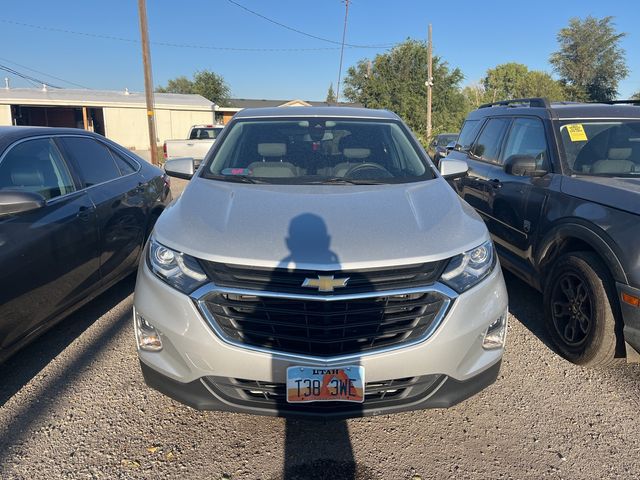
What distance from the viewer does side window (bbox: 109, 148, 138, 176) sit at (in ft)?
15.3

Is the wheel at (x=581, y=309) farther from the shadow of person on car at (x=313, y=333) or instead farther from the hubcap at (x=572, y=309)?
the shadow of person on car at (x=313, y=333)

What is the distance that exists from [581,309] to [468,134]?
3.58 metres

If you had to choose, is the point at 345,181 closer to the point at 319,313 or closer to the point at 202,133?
the point at 319,313

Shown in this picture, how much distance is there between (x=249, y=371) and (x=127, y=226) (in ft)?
8.88

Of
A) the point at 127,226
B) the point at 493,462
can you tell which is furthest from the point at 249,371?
the point at 127,226

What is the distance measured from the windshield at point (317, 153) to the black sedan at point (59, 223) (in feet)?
3.58

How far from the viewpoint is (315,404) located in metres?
2.23

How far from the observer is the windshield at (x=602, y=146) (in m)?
3.92

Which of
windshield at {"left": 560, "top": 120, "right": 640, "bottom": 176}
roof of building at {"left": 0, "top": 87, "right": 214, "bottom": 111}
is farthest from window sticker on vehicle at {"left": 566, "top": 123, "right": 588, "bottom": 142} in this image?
roof of building at {"left": 0, "top": 87, "right": 214, "bottom": 111}

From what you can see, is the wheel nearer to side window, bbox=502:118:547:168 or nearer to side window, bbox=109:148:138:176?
side window, bbox=502:118:547:168

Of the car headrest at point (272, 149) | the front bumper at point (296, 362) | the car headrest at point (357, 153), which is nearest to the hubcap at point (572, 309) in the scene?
the front bumper at point (296, 362)

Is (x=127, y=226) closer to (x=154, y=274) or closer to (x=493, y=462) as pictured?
(x=154, y=274)

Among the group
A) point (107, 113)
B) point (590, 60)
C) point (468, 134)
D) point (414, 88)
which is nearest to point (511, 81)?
point (590, 60)

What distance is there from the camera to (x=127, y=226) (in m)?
4.36
